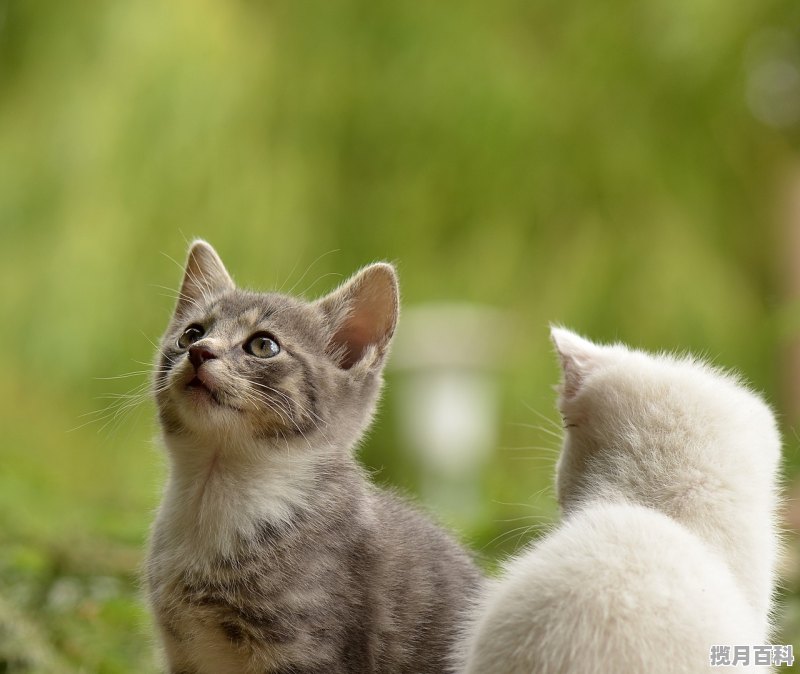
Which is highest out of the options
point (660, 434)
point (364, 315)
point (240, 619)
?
point (364, 315)

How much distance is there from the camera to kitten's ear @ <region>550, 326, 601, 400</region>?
51.2 inches

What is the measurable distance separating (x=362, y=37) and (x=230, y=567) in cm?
310

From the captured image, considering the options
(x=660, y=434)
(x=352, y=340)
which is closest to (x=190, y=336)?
(x=352, y=340)

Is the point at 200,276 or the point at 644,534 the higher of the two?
the point at 200,276

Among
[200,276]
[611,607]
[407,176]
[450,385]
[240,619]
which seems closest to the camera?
[611,607]

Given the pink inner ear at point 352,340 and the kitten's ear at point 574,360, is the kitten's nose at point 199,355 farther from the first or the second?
the kitten's ear at point 574,360

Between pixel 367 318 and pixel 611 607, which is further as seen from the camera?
pixel 367 318

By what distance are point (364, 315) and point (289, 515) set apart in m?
0.31

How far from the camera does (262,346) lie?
1.34 m

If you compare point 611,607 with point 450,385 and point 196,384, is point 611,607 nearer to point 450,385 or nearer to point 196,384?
point 196,384

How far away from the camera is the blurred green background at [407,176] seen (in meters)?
3.51

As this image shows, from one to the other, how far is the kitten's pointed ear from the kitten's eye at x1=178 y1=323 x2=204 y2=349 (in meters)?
0.12

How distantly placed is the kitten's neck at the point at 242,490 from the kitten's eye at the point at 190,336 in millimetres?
143

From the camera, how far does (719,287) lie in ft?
12.3
